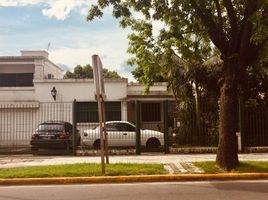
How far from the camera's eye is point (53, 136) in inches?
766

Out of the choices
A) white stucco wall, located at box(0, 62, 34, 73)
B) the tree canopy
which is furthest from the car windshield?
the tree canopy

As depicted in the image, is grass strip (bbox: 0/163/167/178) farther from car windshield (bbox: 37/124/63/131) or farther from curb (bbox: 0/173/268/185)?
car windshield (bbox: 37/124/63/131)

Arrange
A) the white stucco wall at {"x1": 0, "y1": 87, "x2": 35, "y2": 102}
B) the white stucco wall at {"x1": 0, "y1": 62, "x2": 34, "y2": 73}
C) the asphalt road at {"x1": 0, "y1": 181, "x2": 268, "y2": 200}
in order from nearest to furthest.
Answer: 1. the asphalt road at {"x1": 0, "y1": 181, "x2": 268, "y2": 200}
2. the white stucco wall at {"x1": 0, "y1": 87, "x2": 35, "y2": 102}
3. the white stucco wall at {"x1": 0, "y1": 62, "x2": 34, "y2": 73}

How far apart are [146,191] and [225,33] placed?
6183mm

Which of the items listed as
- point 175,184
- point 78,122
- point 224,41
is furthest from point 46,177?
point 78,122

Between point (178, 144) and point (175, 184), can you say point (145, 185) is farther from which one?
point (178, 144)

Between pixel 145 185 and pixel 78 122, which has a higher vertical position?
pixel 78 122

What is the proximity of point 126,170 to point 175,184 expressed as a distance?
177 cm

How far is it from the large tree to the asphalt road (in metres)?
2.10

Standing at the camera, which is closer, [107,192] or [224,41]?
[107,192]

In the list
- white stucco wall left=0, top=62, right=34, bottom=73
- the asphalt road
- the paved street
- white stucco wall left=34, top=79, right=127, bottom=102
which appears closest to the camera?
the asphalt road

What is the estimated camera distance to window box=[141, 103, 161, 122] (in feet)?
62.8

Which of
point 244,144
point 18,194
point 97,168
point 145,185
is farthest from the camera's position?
point 244,144

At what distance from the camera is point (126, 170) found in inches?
489
